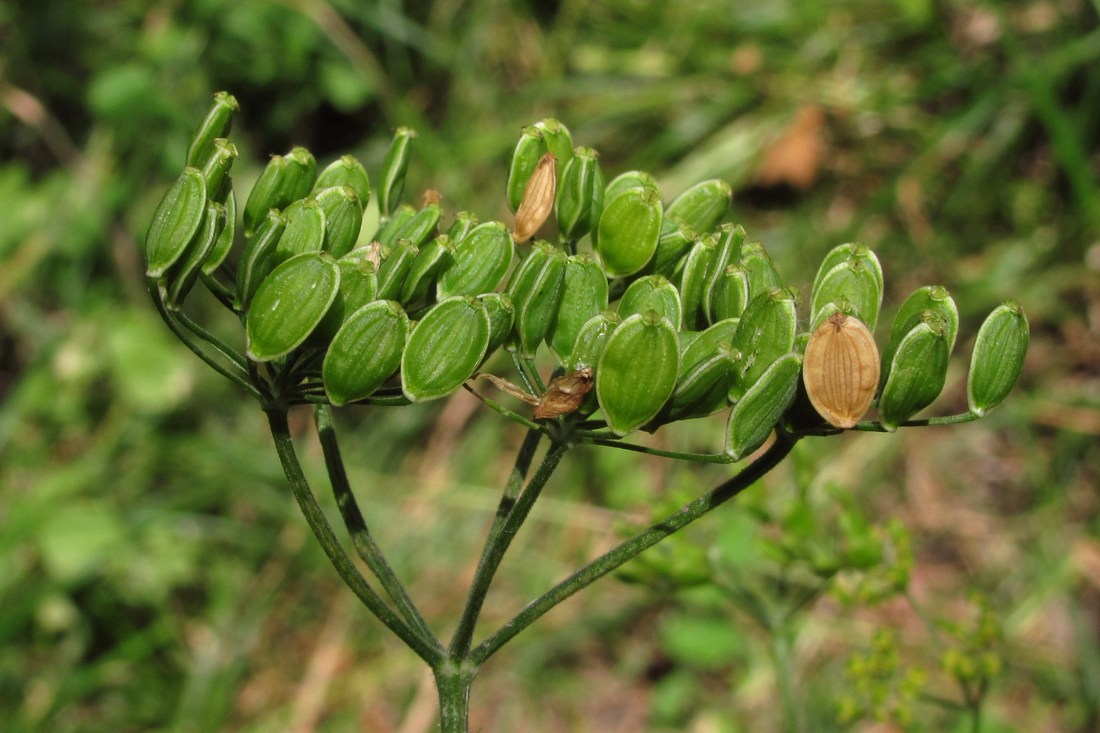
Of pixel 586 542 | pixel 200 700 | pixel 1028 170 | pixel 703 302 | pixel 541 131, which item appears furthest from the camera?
pixel 1028 170

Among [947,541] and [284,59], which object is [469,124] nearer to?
[284,59]

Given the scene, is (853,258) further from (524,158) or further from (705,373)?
(524,158)

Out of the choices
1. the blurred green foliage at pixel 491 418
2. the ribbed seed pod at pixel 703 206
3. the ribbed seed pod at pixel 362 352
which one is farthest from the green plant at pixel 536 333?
the blurred green foliage at pixel 491 418

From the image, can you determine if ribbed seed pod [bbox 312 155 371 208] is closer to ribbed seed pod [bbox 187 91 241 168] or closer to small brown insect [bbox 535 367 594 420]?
ribbed seed pod [bbox 187 91 241 168]

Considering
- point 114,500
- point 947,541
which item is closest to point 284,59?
point 114,500

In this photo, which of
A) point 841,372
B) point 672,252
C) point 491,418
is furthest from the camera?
point 491,418

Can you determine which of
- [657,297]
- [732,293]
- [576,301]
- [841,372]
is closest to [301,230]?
[576,301]

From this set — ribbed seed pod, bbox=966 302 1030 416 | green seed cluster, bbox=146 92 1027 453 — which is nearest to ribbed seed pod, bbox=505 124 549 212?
green seed cluster, bbox=146 92 1027 453

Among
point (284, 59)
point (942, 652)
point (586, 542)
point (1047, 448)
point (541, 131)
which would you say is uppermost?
point (284, 59)
